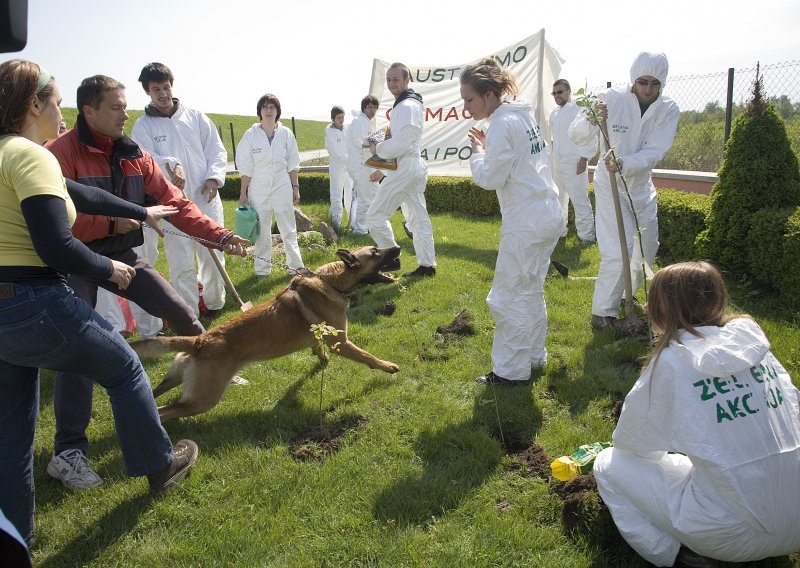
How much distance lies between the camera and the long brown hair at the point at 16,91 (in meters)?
2.60

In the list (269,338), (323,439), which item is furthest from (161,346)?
(323,439)

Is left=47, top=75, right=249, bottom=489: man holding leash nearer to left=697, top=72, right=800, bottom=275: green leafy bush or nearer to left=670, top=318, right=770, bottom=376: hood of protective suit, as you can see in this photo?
left=670, top=318, right=770, bottom=376: hood of protective suit

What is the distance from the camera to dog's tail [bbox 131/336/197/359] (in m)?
4.01

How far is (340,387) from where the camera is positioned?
5.02m

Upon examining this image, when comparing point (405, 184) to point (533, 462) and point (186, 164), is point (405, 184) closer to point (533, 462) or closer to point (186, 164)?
point (186, 164)

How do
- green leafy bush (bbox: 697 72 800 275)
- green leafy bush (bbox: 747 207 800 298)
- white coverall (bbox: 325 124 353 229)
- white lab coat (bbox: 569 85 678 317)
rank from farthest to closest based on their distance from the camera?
white coverall (bbox: 325 124 353 229) < green leafy bush (bbox: 697 72 800 275) < green leafy bush (bbox: 747 207 800 298) < white lab coat (bbox: 569 85 678 317)

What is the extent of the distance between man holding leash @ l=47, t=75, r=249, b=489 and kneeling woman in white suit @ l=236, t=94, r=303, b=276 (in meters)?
3.96

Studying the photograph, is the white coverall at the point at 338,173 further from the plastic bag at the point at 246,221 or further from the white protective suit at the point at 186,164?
the white protective suit at the point at 186,164

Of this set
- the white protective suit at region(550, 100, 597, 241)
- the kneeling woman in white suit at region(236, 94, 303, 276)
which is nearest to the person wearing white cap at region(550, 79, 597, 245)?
the white protective suit at region(550, 100, 597, 241)

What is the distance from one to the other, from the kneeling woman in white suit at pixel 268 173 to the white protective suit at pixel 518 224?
4.54 m

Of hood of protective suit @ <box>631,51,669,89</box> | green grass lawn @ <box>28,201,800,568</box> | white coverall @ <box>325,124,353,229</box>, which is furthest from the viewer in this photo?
white coverall @ <box>325,124,353,229</box>

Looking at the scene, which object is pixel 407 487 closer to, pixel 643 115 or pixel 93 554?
pixel 93 554

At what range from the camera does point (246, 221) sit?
821cm

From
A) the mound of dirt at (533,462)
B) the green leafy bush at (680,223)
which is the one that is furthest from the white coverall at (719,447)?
the green leafy bush at (680,223)
